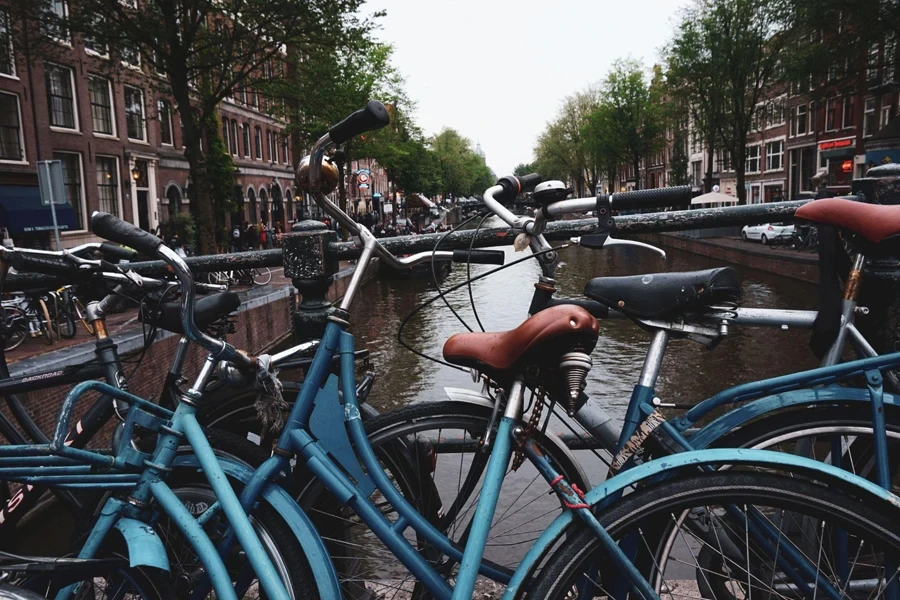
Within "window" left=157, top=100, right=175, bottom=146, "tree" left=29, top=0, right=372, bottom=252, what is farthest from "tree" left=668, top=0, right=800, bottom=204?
"window" left=157, top=100, right=175, bottom=146

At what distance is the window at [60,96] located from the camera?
70.1 ft

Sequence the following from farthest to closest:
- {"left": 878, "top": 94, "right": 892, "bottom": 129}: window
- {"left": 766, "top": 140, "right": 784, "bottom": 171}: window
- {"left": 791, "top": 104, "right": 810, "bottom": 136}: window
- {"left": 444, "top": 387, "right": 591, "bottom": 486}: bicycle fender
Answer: {"left": 766, "top": 140, "right": 784, "bottom": 171}: window → {"left": 791, "top": 104, "right": 810, "bottom": 136}: window → {"left": 878, "top": 94, "right": 892, "bottom": 129}: window → {"left": 444, "top": 387, "right": 591, "bottom": 486}: bicycle fender

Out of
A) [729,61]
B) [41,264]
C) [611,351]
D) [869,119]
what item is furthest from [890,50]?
[41,264]

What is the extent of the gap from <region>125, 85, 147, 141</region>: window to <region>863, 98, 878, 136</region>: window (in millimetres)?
29685

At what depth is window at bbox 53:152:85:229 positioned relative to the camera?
2214 centimetres

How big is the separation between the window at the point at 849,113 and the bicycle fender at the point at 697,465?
36579 mm

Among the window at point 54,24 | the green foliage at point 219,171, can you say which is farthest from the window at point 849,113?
the window at point 54,24

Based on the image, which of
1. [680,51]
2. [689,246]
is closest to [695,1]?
[680,51]

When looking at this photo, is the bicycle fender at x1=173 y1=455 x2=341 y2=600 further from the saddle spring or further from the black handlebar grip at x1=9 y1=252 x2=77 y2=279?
the black handlebar grip at x1=9 y1=252 x2=77 y2=279

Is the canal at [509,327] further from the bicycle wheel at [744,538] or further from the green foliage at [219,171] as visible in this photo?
the green foliage at [219,171]

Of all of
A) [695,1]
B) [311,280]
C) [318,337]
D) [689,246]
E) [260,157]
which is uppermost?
[695,1]

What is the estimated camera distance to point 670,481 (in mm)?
1361

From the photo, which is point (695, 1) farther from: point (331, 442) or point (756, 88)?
point (331, 442)

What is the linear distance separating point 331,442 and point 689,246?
3091 cm
